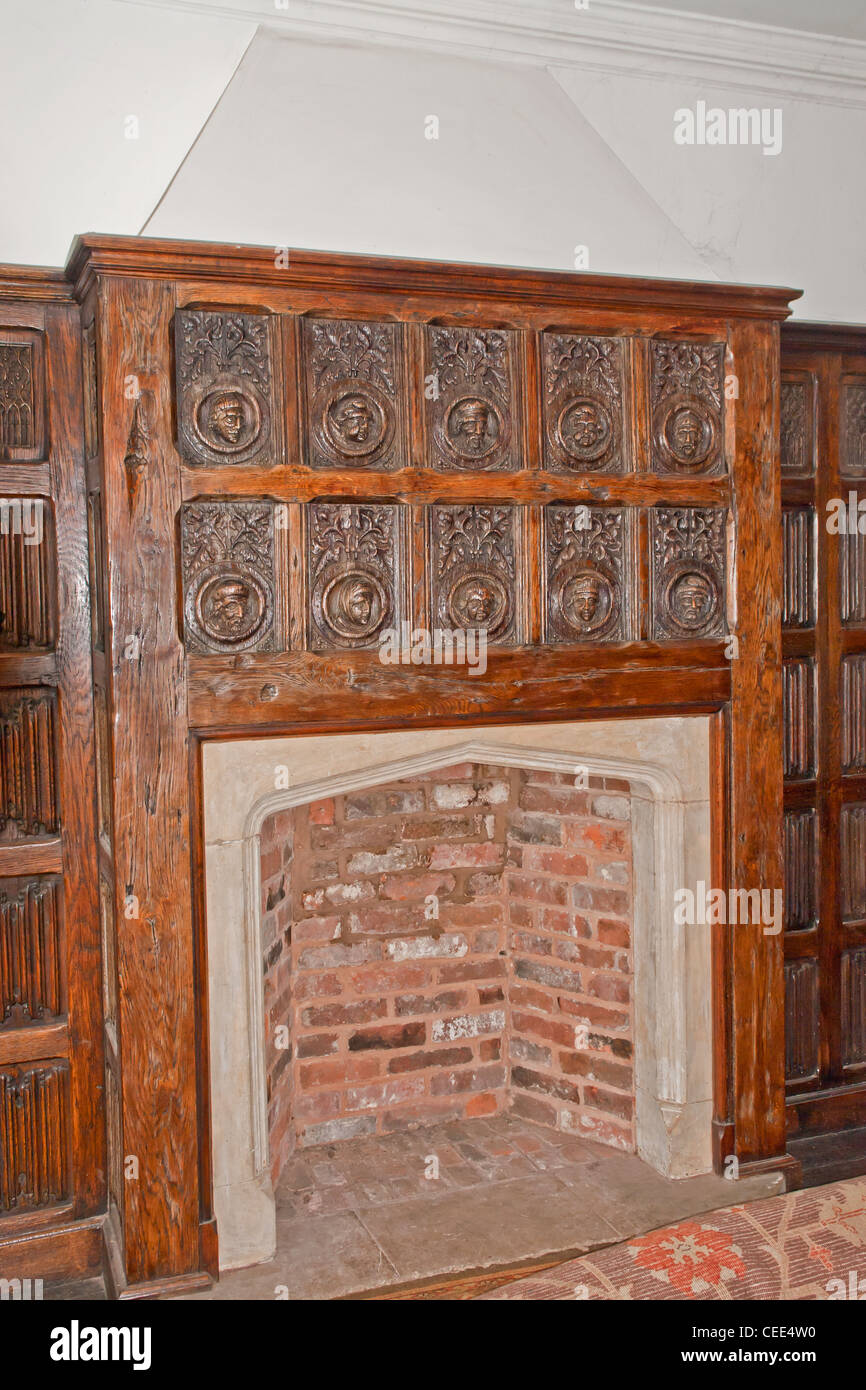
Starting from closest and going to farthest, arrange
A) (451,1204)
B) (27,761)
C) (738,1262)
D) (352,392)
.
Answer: (738,1262) → (352,392) → (27,761) → (451,1204)

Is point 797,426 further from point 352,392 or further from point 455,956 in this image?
point 455,956

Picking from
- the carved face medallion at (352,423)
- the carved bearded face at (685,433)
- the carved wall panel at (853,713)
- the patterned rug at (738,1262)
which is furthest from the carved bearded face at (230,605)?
the carved wall panel at (853,713)

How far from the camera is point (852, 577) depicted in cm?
355

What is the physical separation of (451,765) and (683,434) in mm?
1081

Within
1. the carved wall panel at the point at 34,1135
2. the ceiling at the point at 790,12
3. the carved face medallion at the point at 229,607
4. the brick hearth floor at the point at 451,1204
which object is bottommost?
the brick hearth floor at the point at 451,1204

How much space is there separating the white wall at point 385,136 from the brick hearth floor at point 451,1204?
2510 mm

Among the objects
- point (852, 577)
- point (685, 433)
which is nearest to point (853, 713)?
point (852, 577)

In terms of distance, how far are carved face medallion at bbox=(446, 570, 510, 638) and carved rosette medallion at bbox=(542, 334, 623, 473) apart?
0.35 m

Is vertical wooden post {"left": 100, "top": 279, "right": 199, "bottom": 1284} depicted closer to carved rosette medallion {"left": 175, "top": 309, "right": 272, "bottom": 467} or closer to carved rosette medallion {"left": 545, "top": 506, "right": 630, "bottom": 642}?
carved rosette medallion {"left": 175, "top": 309, "right": 272, "bottom": 467}

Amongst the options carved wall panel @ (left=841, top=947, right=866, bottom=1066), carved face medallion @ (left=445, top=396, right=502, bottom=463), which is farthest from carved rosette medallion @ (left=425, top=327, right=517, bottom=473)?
carved wall panel @ (left=841, top=947, right=866, bottom=1066)

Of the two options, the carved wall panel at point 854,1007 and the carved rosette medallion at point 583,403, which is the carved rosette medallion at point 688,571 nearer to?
the carved rosette medallion at point 583,403

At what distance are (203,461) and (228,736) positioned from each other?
2.13 ft

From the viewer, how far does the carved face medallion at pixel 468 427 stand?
277 cm
